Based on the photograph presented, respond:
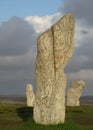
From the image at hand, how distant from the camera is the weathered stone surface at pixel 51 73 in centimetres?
2642

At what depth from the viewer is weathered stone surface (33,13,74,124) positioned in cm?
2642

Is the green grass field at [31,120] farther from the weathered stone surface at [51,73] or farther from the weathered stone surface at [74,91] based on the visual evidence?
the weathered stone surface at [74,91]

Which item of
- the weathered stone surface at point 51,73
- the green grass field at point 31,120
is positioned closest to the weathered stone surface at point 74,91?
the green grass field at point 31,120

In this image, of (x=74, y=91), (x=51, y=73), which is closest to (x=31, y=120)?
(x=51, y=73)

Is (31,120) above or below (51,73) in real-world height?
below

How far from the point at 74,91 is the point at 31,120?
2591 cm

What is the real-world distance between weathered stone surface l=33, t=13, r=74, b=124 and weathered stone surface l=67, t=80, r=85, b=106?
2515 cm

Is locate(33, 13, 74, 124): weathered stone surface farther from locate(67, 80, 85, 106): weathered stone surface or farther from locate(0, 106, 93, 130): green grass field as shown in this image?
locate(67, 80, 85, 106): weathered stone surface

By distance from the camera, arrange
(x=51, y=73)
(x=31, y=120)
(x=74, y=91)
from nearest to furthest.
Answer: (x=51, y=73)
(x=31, y=120)
(x=74, y=91)

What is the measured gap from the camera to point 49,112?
1054 inches

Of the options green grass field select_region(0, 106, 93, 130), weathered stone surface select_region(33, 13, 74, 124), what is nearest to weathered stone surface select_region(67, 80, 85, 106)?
green grass field select_region(0, 106, 93, 130)

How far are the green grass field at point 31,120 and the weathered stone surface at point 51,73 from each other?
0.67 m

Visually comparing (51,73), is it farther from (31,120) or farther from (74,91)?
(74,91)

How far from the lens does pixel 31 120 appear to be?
27094 millimetres
